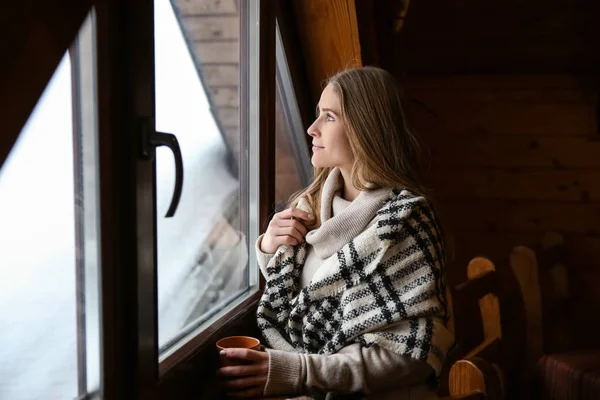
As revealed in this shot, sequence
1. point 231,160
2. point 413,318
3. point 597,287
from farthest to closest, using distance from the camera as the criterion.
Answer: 1. point 597,287
2. point 231,160
3. point 413,318

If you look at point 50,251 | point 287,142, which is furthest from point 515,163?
point 50,251

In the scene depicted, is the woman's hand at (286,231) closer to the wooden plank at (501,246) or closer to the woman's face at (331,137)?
the woman's face at (331,137)

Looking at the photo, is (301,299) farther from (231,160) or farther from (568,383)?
(568,383)

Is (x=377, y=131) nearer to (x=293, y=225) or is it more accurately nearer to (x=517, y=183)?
(x=293, y=225)

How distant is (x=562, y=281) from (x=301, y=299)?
154cm

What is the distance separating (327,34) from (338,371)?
3.04 feet

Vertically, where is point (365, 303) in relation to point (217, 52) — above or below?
below

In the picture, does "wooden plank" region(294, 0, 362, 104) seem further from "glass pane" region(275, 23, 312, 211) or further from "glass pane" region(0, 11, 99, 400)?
"glass pane" region(0, 11, 99, 400)

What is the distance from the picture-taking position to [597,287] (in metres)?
2.48

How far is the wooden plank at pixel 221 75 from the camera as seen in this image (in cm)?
130

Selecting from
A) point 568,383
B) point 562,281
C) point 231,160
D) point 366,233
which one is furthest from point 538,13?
point 366,233

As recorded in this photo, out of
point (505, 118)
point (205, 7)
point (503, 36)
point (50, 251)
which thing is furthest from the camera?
point (505, 118)

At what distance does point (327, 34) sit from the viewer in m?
1.60

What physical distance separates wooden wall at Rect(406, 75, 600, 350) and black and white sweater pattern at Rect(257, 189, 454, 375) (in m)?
1.40
